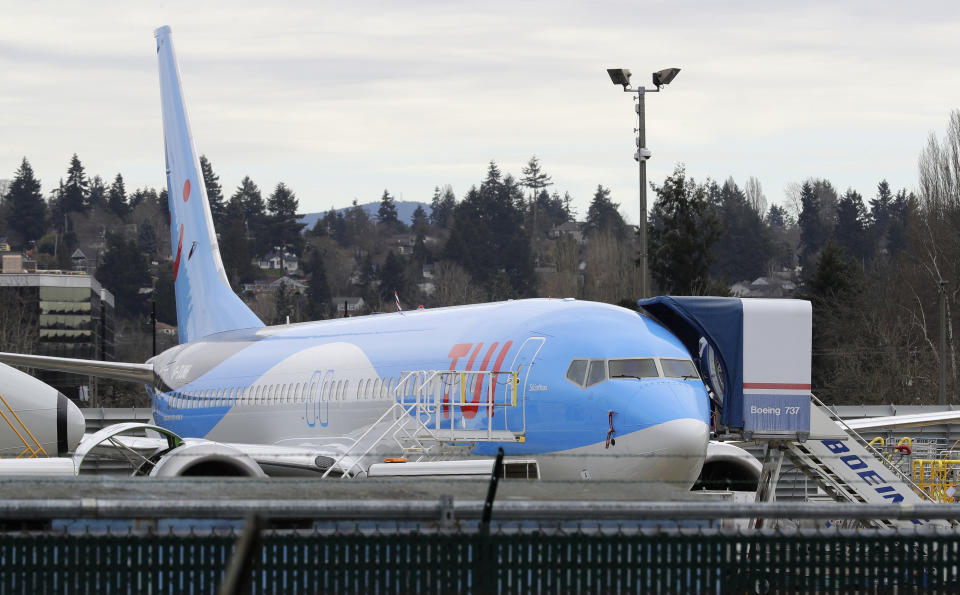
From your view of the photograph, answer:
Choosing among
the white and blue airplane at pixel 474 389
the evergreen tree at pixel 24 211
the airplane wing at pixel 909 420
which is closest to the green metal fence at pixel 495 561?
the white and blue airplane at pixel 474 389

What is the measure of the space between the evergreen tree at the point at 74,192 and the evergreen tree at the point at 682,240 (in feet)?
419

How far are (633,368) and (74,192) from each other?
17841 centimetres

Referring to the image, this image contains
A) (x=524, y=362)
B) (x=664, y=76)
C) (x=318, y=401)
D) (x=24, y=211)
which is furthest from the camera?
(x=24, y=211)

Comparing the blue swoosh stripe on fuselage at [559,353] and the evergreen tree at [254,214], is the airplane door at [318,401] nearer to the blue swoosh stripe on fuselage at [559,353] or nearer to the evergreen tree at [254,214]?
the blue swoosh stripe on fuselage at [559,353]

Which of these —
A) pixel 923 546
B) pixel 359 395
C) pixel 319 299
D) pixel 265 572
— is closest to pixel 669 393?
pixel 359 395

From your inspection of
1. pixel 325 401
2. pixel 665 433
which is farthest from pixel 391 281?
pixel 665 433

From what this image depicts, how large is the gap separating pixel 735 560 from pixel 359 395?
44.3ft

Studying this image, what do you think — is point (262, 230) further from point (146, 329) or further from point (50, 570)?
point (50, 570)

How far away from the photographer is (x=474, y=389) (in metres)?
16.9

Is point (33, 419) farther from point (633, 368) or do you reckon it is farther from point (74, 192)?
point (74, 192)

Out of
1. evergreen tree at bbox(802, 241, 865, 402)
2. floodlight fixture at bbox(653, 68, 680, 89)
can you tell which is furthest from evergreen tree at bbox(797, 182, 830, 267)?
floodlight fixture at bbox(653, 68, 680, 89)

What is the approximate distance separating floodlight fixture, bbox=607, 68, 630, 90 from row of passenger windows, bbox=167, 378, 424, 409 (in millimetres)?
11318

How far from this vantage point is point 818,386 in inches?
2606

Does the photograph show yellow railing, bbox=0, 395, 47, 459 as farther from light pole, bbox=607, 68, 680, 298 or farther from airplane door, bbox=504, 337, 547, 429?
light pole, bbox=607, 68, 680, 298
